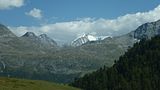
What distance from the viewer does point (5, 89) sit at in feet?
525

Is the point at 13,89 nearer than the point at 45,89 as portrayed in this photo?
Yes

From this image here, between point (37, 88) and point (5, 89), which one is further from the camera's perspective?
point (37, 88)

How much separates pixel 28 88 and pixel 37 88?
616cm

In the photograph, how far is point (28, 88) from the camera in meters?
187

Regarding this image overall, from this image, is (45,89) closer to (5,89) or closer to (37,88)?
(37,88)

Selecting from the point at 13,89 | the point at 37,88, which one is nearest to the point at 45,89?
the point at 37,88

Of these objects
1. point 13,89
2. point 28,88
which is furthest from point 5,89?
point 28,88

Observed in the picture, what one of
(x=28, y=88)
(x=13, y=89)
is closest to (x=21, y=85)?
(x=28, y=88)

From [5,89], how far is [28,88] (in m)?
27.6

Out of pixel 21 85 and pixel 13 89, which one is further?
pixel 21 85

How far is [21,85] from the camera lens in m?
192

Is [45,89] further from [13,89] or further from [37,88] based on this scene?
[13,89]

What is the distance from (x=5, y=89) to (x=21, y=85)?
3183cm

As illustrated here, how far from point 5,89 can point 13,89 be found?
813 centimetres
